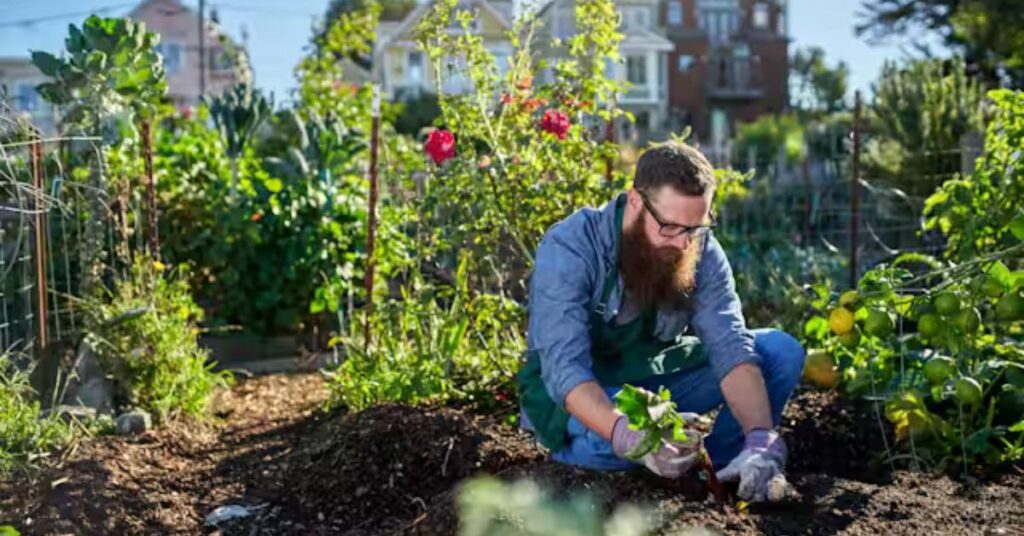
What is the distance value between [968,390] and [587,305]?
1052 mm

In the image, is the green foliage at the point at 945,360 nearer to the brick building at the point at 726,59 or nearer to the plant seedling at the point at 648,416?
the plant seedling at the point at 648,416

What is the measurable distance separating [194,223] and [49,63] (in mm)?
1884

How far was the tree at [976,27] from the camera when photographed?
48.8ft

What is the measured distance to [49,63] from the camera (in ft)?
15.2

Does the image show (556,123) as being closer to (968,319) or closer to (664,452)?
(968,319)

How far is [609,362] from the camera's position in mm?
3162

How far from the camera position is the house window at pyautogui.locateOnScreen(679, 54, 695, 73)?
42188 millimetres

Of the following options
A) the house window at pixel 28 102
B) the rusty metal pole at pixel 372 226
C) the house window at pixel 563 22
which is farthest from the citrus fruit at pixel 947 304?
the house window at pixel 28 102

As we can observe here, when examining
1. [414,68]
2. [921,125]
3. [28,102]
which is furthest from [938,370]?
[414,68]

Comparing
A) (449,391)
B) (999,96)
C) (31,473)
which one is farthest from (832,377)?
(31,473)

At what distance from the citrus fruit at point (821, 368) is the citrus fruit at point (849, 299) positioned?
94 cm

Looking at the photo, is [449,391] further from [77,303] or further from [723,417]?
[77,303]

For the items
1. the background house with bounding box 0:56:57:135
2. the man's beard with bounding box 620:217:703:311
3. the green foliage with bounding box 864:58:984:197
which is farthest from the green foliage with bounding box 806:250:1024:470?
the green foliage with bounding box 864:58:984:197

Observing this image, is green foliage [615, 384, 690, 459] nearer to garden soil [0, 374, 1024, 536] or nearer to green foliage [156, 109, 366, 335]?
garden soil [0, 374, 1024, 536]
